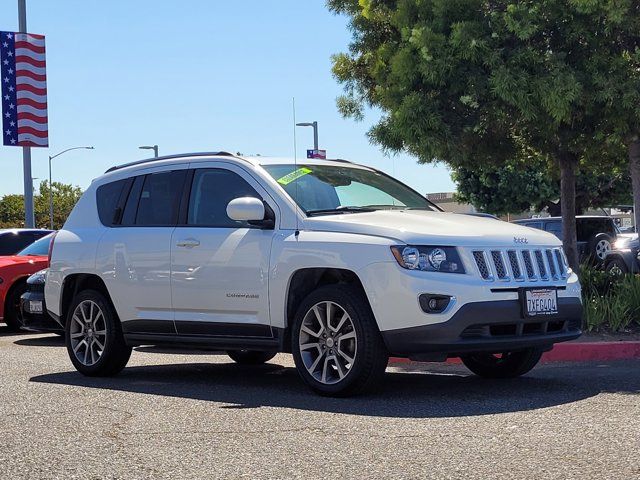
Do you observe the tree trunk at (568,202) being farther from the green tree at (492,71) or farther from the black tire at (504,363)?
the black tire at (504,363)

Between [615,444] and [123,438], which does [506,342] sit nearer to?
[615,444]

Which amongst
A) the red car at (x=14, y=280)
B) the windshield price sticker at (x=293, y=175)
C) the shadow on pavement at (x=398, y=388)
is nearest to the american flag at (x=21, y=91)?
the red car at (x=14, y=280)

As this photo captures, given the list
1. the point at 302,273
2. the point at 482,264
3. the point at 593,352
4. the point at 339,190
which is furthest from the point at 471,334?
the point at 593,352

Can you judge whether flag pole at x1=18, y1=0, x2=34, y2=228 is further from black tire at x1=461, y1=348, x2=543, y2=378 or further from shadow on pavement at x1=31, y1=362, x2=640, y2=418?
black tire at x1=461, y1=348, x2=543, y2=378

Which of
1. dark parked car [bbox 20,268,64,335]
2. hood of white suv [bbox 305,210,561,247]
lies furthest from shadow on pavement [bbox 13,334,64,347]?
hood of white suv [bbox 305,210,561,247]

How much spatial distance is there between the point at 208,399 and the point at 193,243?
1355 millimetres

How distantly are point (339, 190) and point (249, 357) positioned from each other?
2427mm

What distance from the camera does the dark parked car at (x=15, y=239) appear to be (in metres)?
16.3

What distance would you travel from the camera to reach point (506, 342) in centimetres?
715

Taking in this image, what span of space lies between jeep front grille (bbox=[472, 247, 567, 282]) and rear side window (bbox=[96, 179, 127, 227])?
3617 millimetres

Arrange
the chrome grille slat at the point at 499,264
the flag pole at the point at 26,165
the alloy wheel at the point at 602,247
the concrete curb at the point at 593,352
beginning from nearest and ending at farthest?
the chrome grille slat at the point at 499,264 → the concrete curb at the point at 593,352 → the flag pole at the point at 26,165 → the alloy wheel at the point at 602,247

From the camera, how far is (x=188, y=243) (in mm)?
8352

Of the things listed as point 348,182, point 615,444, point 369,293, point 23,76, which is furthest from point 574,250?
point 23,76

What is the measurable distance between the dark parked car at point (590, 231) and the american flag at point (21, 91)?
11.6 meters
